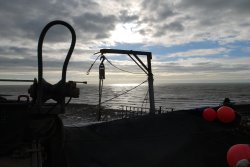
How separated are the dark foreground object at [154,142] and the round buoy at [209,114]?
0.33 feet

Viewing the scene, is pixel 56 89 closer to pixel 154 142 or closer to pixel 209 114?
pixel 154 142

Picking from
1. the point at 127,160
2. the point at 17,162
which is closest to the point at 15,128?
the point at 17,162

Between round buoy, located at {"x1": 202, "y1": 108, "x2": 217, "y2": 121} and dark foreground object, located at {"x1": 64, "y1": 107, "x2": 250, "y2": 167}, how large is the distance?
10cm

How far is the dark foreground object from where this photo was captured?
626 cm

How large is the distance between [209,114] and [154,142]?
1548 millimetres

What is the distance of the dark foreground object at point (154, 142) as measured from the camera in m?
6.26

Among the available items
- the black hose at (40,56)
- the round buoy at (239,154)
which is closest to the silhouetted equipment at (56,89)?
the black hose at (40,56)

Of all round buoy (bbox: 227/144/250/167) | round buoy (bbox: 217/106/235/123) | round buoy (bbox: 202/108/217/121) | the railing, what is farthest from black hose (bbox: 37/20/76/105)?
round buoy (bbox: 217/106/235/123)

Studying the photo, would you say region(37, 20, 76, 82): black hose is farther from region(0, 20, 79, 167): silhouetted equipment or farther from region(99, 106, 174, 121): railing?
region(99, 106, 174, 121): railing

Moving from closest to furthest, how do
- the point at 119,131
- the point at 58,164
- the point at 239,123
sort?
the point at 58,164 < the point at 119,131 < the point at 239,123

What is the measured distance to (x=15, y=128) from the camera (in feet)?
16.9

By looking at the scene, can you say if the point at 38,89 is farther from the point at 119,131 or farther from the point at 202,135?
the point at 202,135

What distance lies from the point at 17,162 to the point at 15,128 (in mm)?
540

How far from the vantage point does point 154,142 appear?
6617 mm
